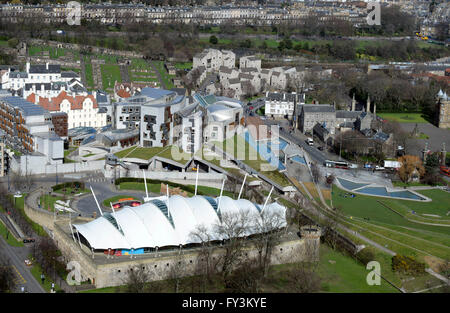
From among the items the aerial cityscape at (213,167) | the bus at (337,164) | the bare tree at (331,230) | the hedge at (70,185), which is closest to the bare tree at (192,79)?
the aerial cityscape at (213,167)

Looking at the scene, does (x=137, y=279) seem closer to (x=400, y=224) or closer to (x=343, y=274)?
(x=343, y=274)

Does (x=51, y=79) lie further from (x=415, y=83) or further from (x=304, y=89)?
(x=415, y=83)

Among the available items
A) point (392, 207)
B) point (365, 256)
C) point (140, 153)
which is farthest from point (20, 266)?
point (392, 207)

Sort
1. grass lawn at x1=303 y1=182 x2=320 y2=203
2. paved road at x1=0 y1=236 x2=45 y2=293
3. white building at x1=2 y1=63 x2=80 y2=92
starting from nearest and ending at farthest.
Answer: paved road at x1=0 y1=236 x2=45 y2=293
grass lawn at x1=303 y1=182 x2=320 y2=203
white building at x1=2 y1=63 x2=80 y2=92

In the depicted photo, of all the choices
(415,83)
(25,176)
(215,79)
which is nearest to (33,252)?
(25,176)

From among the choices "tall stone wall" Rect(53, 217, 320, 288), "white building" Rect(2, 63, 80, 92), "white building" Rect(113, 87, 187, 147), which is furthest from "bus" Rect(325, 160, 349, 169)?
"white building" Rect(2, 63, 80, 92)

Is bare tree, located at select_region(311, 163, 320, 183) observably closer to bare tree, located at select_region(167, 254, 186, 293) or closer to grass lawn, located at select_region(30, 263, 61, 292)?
bare tree, located at select_region(167, 254, 186, 293)
